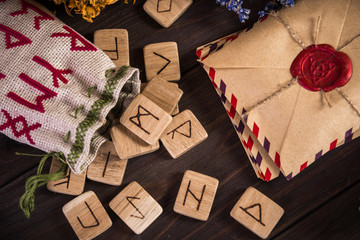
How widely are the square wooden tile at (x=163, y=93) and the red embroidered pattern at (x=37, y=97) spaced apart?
26cm

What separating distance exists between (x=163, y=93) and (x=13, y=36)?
406 mm

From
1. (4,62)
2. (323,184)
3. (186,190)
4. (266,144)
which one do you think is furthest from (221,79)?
(4,62)

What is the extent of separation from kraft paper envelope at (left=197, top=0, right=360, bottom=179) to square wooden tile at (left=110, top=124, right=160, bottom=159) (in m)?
0.28

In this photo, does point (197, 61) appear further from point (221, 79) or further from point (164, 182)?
point (164, 182)

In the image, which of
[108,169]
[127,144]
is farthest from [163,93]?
[108,169]

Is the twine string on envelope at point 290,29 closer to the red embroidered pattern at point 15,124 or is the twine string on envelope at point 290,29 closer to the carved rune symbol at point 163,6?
the carved rune symbol at point 163,6

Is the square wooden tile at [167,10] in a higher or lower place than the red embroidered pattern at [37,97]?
lower

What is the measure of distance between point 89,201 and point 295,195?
0.62 meters

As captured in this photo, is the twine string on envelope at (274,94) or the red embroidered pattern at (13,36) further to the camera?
the twine string on envelope at (274,94)

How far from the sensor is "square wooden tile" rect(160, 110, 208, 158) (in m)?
0.95

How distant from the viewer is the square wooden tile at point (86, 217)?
0.96 metres

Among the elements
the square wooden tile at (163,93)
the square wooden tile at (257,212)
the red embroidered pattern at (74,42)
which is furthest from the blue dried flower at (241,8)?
the square wooden tile at (257,212)

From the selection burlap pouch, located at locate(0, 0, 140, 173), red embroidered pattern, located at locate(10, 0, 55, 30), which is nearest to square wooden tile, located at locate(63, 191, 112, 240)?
burlap pouch, located at locate(0, 0, 140, 173)

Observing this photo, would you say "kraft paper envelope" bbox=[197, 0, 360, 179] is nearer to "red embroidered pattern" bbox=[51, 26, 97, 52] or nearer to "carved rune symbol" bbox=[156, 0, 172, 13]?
"carved rune symbol" bbox=[156, 0, 172, 13]
